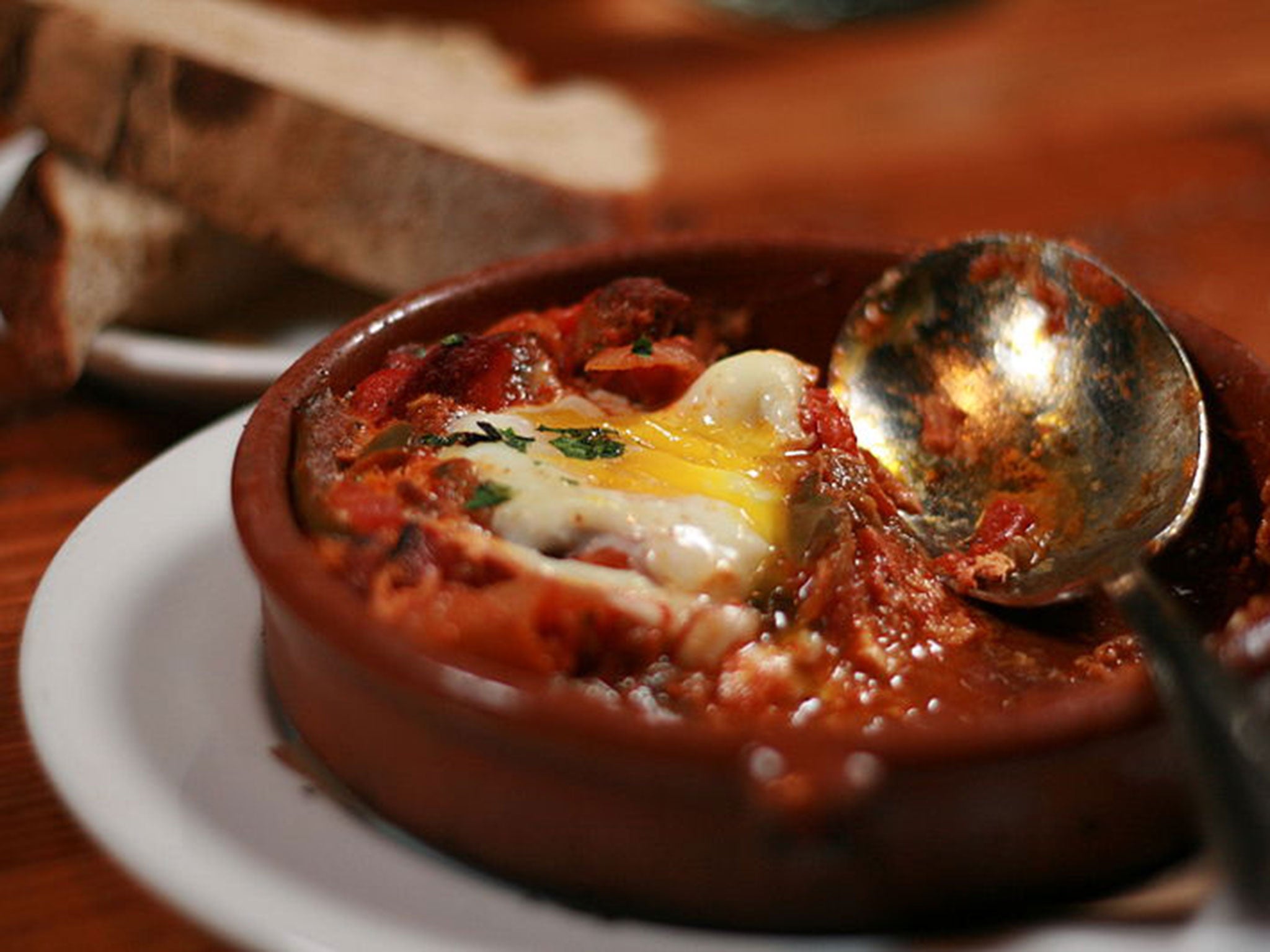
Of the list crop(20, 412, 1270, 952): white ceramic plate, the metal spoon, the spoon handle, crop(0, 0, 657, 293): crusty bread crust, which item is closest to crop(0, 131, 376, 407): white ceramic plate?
crop(0, 0, 657, 293): crusty bread crust

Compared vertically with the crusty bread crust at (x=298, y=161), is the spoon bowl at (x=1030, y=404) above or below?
above

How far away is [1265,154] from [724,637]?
3161mm

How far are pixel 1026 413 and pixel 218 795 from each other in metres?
1.21

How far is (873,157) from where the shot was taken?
159 inches

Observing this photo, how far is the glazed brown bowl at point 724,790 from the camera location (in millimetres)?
1198

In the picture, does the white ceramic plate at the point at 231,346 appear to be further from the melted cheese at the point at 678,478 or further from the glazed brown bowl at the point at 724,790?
the glazed brown bowl at the point at 724,790

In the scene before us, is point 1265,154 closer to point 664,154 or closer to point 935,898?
point 664,154

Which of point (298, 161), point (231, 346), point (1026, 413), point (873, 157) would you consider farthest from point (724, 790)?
point (873, 157)

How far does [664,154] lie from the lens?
4.10m

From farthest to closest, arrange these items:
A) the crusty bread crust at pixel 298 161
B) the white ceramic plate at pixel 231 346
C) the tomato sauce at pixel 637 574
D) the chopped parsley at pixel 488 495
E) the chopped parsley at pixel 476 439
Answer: the crusty bread crust at pixel 298 161 < the white ceramic plate at pixel 231 346 < the chopped parsley at pixel 476 439 < the chopped parsley at pixel 488 495 < the tomato sauce at pixel 637 574

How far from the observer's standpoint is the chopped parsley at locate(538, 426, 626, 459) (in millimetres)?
1705

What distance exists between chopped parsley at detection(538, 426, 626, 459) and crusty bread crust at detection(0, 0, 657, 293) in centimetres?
136

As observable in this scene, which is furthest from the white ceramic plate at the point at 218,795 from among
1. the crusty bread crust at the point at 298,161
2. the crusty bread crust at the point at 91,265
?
the crusty bread crust at the point at 298,161

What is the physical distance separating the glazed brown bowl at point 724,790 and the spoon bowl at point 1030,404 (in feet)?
1.49
